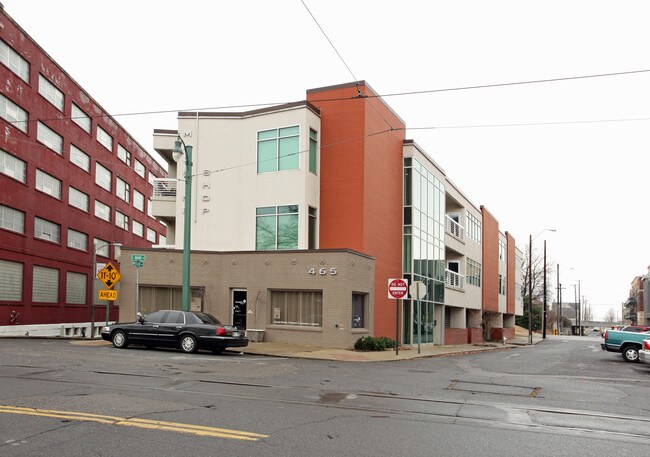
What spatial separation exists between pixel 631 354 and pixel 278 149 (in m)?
16.7

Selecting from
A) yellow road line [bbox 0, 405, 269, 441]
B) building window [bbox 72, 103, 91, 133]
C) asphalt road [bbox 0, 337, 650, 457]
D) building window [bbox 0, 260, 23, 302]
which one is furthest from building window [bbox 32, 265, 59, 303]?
yellow road line [bbox 0, 405, 269, 441]

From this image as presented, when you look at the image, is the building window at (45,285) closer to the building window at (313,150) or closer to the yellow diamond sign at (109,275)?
the yellow diamond sign at (109,275)

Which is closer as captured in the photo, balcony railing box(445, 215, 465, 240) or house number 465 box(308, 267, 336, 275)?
house number 465 box(308, 267, 336, 275)

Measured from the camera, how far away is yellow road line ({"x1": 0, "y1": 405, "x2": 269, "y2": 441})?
7.39 meters

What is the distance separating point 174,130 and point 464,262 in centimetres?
2185

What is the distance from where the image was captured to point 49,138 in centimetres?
4166

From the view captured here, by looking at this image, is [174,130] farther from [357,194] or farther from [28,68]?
[28,68]

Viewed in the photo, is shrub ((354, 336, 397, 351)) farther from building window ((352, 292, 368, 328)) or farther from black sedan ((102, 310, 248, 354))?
black sedan ((102, 310, 248, 354))

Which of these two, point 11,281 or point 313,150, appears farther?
point 11,281

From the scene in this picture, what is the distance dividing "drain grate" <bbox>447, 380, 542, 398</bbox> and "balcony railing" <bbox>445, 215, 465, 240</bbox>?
2375 cm

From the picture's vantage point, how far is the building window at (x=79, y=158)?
4519cm

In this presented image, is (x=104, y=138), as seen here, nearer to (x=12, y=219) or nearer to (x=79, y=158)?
(x=79, y=158)

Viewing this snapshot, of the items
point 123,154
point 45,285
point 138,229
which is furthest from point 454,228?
point 138,229

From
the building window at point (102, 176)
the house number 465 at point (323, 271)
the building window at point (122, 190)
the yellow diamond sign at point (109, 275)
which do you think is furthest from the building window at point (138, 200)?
the house number 465 at point (323, 271)
